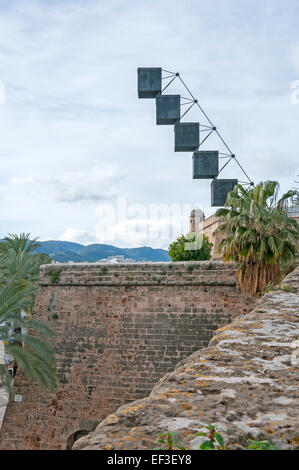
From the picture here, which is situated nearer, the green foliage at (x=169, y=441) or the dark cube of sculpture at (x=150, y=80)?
the green foliage at (x=169, y=441)

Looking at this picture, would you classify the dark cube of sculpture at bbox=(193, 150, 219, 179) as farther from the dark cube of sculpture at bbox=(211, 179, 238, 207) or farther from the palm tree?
the palm tree

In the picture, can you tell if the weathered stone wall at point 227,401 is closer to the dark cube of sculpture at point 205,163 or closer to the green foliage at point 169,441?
the green foliage at point 169,441

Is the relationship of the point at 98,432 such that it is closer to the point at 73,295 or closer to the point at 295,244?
the point at 295,244

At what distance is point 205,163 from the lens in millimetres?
18375

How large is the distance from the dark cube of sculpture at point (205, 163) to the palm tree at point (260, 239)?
6321 millimetres

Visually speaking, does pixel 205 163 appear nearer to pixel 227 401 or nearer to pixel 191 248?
pixel 191 248

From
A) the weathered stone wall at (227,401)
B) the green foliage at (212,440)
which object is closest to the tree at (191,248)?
the weathered stone wall at (227,401)

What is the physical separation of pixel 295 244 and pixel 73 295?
20.6 feet

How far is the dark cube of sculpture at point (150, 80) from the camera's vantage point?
65.0 feet

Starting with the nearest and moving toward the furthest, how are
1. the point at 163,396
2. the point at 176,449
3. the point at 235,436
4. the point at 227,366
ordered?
1. the point at 176,449
2. the point at 235,436
3. the point at 163,396
4. the point at 227,366

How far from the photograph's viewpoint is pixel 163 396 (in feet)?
7.50

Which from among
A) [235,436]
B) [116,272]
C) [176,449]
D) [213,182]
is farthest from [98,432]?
[213,182]

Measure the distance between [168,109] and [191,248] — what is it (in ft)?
50.7

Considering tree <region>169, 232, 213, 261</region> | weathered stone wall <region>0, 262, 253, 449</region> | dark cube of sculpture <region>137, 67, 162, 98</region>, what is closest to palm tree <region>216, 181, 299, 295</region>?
weathered stone wall <region>0, 262, 253, 449</region>
